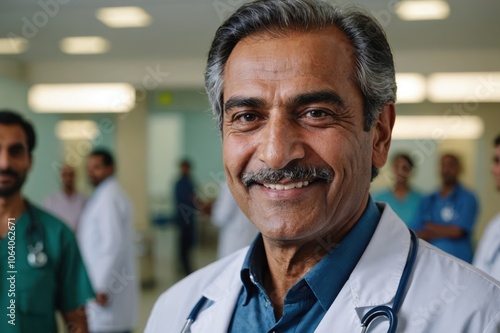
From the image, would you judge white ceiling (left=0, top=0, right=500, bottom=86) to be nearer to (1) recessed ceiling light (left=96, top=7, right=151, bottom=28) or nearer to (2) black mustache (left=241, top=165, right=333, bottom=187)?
(1) recessed ceiling light (left=96, top=7, right=151, bottom=28)

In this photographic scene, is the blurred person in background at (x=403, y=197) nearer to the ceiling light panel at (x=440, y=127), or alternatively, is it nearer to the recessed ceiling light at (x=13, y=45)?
the ceiling light panel at (x=440, y=127)

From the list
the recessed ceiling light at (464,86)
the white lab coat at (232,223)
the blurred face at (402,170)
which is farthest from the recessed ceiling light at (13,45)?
the recessed ceiling light at (464,86)

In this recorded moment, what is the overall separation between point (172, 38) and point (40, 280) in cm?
325

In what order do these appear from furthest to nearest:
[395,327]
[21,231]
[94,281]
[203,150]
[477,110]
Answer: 1. [203,150]
2. [477,110]
3. [94,281]
4. [21,231]
5. [395,327]

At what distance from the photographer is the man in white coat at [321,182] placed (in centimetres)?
85

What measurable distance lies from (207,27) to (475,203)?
229 cm

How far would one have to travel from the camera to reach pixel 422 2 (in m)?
3.54

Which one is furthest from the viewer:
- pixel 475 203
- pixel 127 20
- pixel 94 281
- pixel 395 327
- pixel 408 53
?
pixel 408 53

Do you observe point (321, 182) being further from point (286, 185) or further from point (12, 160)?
point (12, 160)

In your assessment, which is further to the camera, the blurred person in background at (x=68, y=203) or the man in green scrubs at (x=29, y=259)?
the blurred person in background at (x=68, y=203)

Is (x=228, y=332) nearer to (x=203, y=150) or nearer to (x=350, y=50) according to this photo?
(x=350, y=50)

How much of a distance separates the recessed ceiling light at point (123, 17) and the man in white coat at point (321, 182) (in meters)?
2.92

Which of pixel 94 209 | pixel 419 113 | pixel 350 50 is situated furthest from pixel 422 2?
pixel 350 50

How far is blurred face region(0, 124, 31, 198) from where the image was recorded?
1493 mm
